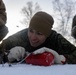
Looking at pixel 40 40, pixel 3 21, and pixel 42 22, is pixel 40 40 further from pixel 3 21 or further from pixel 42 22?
pixel 3 21

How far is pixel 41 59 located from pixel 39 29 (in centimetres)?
78

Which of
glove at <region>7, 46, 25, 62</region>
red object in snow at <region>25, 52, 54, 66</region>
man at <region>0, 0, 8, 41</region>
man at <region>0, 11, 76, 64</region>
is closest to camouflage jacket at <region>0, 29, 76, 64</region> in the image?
man at <region>0, 11, 76, 64</region>

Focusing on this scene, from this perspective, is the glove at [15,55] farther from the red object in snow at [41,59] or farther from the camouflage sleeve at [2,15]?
the camouflage sleeve at [2,15]

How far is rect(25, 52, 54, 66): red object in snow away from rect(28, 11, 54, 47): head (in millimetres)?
580

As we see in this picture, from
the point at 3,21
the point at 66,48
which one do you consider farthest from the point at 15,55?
the point at 3,21

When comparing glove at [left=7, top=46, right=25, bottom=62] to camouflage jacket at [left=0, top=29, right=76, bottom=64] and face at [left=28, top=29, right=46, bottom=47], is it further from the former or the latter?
camouflage jacket at [left=0, top=29, right=76, bottom=64]

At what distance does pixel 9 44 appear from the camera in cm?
238

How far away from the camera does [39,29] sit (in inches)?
90.1

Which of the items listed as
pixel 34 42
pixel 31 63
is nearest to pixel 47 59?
pixel 31 63

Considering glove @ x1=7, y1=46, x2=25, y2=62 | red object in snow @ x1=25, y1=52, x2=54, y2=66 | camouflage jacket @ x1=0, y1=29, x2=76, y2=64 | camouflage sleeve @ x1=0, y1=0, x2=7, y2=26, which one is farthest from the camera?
camouflage sleeve @ x1=0, y1=0, x2=7, y2=26

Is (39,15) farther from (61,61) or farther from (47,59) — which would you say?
(47,59)

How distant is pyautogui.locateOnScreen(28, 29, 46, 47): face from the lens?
2170 millimetres

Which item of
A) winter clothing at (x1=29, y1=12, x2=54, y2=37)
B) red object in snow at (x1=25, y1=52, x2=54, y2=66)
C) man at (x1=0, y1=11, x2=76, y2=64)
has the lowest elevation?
red object in snow at (x1=25, y1=52, x2=54, y2=66)

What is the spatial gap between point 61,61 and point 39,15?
822 millimetres
